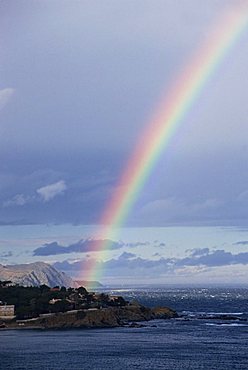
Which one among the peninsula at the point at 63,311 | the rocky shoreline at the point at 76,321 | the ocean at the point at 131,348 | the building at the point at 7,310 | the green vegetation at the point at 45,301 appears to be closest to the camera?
the ocean at the point at 131,348

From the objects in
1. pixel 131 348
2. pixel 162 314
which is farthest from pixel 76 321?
pixel 131 348

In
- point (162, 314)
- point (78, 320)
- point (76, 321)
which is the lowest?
point (76, 321)

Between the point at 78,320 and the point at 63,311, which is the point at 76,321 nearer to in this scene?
the point at 78,320

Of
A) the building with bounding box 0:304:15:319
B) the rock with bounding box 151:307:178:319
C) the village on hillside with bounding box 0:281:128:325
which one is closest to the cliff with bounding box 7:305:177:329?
the village on hillside with bounding box 0:281:128:325

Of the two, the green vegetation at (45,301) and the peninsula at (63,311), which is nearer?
the peninsula at (63,311)

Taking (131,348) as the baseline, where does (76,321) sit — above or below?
above

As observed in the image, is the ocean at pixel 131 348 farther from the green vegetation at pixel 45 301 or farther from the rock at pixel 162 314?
the rock at pixel 162 314

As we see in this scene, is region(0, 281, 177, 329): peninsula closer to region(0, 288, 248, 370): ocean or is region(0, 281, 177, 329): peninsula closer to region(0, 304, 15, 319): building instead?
region(0, 304, 15, 319): building

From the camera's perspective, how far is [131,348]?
244ft

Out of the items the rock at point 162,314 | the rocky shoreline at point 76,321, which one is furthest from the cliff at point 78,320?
the rock at point 162,314

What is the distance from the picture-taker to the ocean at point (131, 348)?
62188 millimetres

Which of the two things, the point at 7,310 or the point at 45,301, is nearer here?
the point at 7,310

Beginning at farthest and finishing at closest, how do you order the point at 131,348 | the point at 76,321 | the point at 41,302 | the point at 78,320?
the point at 41,302 → the point at 78,320 → the point at 76,321 → the point at 131,348

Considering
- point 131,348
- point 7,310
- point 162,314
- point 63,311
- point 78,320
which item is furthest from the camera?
point 162,314
